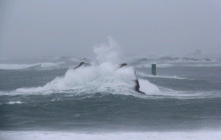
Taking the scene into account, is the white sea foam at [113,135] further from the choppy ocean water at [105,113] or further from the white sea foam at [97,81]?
the white sea foam at [97,81]

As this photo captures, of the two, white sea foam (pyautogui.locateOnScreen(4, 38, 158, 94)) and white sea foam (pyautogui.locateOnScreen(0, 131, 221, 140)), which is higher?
white sea foam (pyautogui.locateOnScreen(4, 38, 158, 94))

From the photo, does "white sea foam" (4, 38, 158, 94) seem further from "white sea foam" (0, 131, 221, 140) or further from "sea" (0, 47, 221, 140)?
"white sea foam" (0, 131, 221, 140)

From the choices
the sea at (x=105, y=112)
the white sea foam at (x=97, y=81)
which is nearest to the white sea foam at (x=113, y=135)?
the sea at (x=105, y=112)

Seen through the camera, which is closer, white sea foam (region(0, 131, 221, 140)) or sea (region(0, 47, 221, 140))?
white sea foam (region(0, 131, 221, 140))

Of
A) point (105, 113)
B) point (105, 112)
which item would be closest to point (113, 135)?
point (105, 113)

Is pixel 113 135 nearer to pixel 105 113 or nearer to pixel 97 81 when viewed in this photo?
pixel 105 113

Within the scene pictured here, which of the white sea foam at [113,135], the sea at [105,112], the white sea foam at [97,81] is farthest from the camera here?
the white sea foam at [97,81]

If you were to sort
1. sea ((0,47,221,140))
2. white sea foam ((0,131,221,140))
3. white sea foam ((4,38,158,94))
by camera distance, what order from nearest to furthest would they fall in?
white sea foam ((0,131,221,140)) < sea ((0,47,221,140)) < white sea foam ((4,38,158,94))

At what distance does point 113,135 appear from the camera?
8.00m

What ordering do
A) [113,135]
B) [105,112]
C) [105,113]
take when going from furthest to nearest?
1. [105,112]
2. [105,113]
3. [113,135]

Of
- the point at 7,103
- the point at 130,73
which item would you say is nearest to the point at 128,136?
the point at 7,103

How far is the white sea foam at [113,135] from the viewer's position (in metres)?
7.72

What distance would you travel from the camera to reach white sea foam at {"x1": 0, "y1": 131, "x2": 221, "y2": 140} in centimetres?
772

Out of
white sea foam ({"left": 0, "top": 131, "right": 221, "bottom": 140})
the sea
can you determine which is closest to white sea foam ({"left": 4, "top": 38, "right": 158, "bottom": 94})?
the sea
